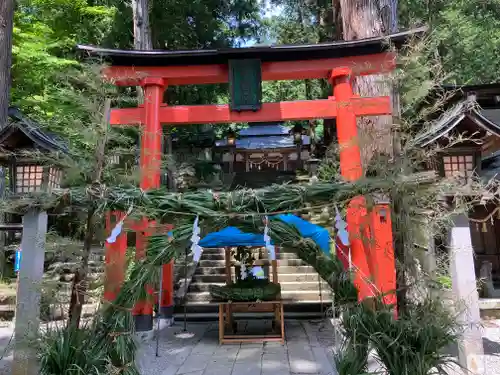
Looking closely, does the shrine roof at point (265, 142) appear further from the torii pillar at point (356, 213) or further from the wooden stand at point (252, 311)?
the wooden stand at point (252, 311)

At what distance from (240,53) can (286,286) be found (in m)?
5.47

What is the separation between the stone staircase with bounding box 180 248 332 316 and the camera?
8.38 metres

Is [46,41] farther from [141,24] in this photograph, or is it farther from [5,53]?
[5,53]

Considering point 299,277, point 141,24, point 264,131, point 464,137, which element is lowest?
point 299,277

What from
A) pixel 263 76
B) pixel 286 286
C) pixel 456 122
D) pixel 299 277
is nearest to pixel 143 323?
pixel 286 286

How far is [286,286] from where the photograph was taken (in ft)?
30.4

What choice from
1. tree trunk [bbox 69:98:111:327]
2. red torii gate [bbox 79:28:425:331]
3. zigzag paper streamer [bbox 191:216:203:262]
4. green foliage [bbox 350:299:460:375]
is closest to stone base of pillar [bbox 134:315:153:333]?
red torii gate [bbox 79:28:425:331]

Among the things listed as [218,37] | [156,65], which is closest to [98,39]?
[218,37]

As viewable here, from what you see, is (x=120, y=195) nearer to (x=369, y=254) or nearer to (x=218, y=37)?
(x=369, y=254)

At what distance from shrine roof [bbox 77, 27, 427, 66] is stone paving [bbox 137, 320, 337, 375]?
4575 millimetres

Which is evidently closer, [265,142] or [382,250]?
[382,250]

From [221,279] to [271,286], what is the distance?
347cm

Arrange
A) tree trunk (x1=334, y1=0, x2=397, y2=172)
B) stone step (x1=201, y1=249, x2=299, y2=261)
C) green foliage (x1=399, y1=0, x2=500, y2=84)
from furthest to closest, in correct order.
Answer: green foliage (x1=399, y1=0, x2=500, y2=84)
stone step (x1=201, y1=249, x2=299, y2=261)
tree trunk (x1=334, y1=0, x2=397, y2=172)

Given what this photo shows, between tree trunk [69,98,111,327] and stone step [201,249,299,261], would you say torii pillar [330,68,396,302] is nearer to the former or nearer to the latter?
tree trunk [69,98,111,327]
